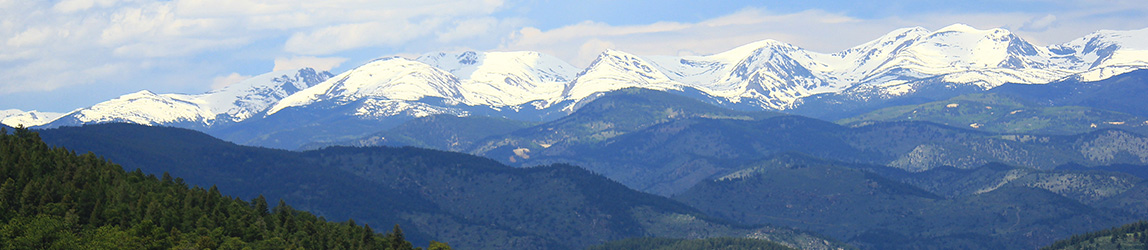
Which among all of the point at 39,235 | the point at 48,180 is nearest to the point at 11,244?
the point at 39,235

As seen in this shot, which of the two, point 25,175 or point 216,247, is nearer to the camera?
point 216,247

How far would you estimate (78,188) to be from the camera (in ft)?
640

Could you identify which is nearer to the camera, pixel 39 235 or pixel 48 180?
pixel 39 235

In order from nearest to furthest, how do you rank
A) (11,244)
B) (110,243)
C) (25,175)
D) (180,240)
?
(11,244), (110,243), (180,240), (25,175)

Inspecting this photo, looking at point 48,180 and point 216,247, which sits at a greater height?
point 48,180

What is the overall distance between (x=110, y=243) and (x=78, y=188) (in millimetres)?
38574

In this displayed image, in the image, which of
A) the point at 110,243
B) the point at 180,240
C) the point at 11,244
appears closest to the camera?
the point at 11,244

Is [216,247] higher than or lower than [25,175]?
lower

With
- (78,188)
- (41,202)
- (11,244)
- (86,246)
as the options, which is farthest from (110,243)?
(78,188)

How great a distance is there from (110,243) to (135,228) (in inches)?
551

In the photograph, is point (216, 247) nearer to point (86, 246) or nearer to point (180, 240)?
point (180, 240)

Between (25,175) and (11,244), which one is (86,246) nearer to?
(11,244)

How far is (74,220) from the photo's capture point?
175m

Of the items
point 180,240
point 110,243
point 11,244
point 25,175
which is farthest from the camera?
point 25,175
